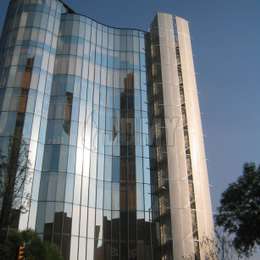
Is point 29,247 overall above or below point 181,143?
below

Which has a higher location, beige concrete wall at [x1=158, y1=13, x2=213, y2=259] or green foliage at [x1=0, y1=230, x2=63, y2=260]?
beige concrete wall at [x1=158, y1=13, x2=213, y2=259]

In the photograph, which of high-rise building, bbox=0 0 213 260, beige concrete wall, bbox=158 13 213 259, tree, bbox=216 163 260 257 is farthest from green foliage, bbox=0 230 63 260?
beige concrete wall, bbox=158 13 213 259

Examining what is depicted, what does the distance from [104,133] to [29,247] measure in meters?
21.9

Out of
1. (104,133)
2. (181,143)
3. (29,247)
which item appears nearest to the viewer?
(29,247)

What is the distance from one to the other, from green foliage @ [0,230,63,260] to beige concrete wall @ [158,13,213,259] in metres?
17.2

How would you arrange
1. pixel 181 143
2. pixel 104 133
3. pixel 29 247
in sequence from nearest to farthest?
pixel 29 247 → pixel 104 133 → pixel 181 143

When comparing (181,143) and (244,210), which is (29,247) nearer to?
(244,210)

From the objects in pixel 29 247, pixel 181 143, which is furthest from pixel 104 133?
pixel 29 247

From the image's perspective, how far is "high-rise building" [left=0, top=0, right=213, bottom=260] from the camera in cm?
3944

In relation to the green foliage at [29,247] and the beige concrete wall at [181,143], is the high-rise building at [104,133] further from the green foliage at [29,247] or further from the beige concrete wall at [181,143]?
the green foliage at [29,247]

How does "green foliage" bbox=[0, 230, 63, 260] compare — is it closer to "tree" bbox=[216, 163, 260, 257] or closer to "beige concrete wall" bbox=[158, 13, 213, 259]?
"tree" bbox=[216, 163, 260, 257]

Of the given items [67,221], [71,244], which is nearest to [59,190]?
[67,221]

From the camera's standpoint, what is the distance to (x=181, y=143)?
4691 centimetres

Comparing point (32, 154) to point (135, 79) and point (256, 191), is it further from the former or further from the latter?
point (256, 191)
